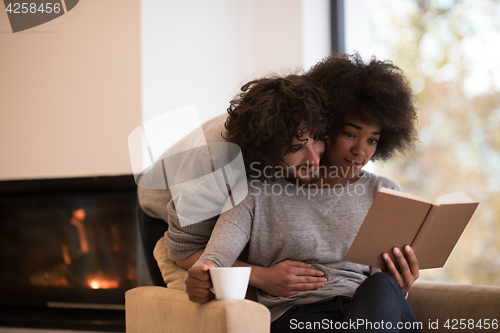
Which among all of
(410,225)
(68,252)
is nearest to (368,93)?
(410,225)

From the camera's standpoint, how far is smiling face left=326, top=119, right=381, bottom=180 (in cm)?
114

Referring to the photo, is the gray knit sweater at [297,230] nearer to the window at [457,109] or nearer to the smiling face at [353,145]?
the smiling face at [353,145]

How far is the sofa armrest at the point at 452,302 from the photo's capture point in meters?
1.11

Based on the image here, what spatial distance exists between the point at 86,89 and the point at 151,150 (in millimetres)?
519

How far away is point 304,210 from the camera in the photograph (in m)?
1.12

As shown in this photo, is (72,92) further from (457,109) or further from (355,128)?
(457,109)

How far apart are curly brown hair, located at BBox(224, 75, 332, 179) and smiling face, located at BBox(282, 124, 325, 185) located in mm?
11

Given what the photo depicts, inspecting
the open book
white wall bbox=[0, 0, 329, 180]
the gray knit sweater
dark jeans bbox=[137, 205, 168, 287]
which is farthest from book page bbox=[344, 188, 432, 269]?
white wall bbox=[0, 0, 329, 180]

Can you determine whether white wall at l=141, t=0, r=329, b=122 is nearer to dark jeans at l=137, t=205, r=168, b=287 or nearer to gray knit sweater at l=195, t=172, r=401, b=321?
dark jeans at l=137, t=205, r=168, b=287

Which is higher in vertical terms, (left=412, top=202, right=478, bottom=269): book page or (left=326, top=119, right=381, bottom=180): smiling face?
(left=326, top=119, right=381, bottom=180): smiling face

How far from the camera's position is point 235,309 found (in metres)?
0.80

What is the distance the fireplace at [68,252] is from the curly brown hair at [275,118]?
1.07 meters
